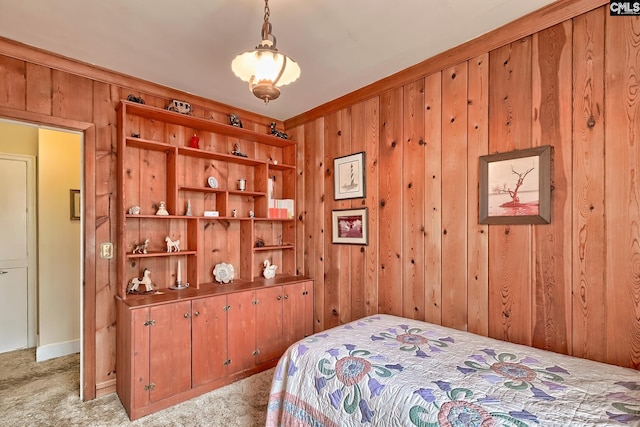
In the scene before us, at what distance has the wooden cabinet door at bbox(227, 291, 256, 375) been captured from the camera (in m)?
2.70

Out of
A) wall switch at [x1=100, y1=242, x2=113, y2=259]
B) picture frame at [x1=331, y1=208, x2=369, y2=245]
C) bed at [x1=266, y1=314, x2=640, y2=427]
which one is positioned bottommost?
bed at [x1=266, y1=314, x2=640, y2=427]

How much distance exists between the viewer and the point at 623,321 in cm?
160

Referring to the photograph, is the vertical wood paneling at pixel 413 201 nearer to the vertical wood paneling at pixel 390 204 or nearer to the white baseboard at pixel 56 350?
the vertical wood paneling at pixel 390 204

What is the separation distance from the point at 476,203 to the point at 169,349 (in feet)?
8.19

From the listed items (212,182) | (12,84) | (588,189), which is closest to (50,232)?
(12,84)

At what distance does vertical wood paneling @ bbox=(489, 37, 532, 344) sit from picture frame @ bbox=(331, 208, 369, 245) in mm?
1071

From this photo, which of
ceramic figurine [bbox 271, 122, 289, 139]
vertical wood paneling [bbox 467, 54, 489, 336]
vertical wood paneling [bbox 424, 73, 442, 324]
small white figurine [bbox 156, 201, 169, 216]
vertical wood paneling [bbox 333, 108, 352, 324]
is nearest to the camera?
vertical wood paneling [bbox 467, 54, 489, 336]

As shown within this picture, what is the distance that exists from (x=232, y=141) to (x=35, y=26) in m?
1.67

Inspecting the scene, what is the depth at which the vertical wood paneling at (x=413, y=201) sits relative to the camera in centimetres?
243

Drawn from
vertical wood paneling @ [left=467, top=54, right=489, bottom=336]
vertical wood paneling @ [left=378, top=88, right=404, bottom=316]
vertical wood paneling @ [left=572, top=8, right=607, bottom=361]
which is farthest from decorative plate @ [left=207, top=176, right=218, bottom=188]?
vertical wood paneling @ [left=572, top=8, right=607, bottom=361]

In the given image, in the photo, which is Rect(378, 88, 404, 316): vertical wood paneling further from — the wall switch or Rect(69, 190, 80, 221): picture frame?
Rect(69, 190, 80, 221): picture frame

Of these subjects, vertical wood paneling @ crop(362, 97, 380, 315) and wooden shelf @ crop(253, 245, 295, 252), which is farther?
wooden shelf @ crop(253, 245, 295, 252)

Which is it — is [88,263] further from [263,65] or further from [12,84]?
[263,65]

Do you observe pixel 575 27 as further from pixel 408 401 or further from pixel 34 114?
pixel 34 114
